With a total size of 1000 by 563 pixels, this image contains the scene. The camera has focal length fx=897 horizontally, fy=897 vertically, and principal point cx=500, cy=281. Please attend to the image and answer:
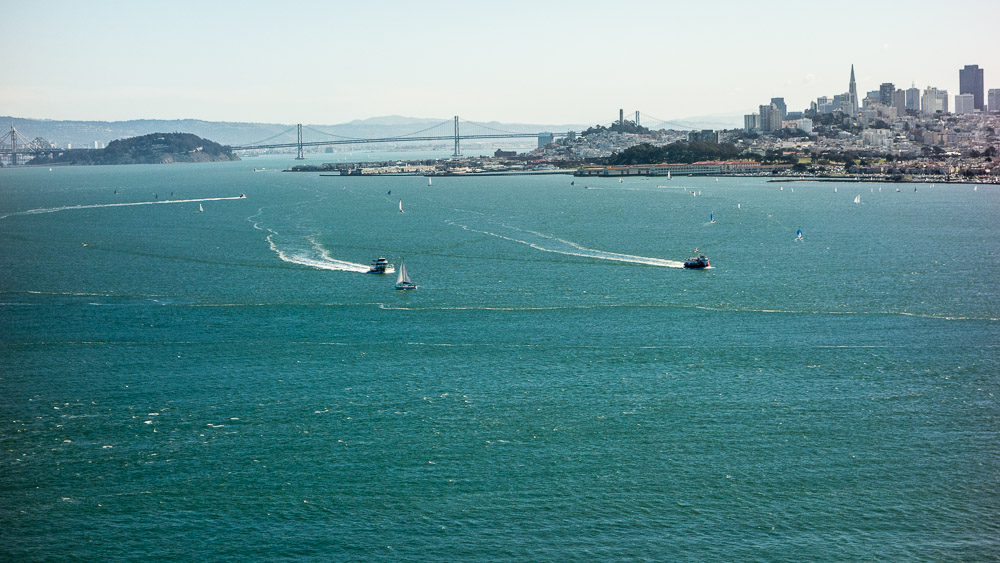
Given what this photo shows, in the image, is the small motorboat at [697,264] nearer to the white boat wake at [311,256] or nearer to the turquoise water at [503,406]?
the turquoise water at [503,406]

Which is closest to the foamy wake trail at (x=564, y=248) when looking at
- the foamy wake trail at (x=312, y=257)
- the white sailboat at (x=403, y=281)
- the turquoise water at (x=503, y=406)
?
the turquoise water at (x=503, y=406)

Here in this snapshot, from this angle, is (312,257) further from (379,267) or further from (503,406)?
(503,406)

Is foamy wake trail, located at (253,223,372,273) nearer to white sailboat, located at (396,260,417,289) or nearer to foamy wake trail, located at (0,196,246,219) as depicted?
white sailboat, located at (396,260,417,289)

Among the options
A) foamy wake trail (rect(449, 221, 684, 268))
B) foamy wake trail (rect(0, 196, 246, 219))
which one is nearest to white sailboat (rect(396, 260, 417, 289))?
foamy wake trail (rect(449, 221, 684, 268))

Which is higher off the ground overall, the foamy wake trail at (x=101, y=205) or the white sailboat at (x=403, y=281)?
the foamy wake trail at (x=101, y=205)

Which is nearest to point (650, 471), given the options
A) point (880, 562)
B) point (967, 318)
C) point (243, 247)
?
point (880, 562)

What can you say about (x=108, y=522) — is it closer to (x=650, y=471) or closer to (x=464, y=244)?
(x=650, y=471)
